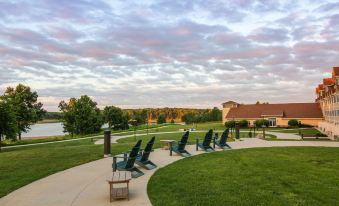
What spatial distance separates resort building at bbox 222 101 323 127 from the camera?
54.3 metres

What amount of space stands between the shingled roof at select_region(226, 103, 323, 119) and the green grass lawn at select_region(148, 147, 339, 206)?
4560 cm

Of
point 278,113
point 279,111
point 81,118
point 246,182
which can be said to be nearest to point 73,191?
point 246,182

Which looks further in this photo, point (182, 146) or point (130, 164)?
point (182, 146)

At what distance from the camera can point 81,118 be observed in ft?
188

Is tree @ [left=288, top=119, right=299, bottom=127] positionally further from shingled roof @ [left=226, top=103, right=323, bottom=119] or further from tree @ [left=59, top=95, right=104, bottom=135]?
tree @ [left=59, top=95, right=104, bottom=135]

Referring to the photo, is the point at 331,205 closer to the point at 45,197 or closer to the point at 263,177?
the point at 263,177

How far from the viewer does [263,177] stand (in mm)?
9617

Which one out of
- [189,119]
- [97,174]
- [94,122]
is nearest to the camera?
[97,174]

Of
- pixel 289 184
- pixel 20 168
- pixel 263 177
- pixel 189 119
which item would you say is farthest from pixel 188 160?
pixel 189 119

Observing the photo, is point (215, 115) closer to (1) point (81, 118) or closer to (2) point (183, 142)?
(1) point (81, 118)

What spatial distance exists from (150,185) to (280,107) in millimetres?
56673

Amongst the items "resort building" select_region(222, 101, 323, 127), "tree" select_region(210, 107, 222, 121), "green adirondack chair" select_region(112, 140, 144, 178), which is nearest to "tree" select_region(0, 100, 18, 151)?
"green adirondack chair" select_region(112, 140, 144, 178)

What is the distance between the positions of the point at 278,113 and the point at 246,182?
5190 cm

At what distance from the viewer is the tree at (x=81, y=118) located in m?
57.2
